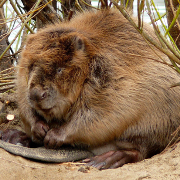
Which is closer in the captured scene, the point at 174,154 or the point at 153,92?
the point at 174,154

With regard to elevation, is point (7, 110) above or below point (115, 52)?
below

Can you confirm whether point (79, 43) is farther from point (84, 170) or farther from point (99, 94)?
point (84, 170)

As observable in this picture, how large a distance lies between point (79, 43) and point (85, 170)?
3.66 ft

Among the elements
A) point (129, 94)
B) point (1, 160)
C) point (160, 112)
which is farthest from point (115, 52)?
point (1, 160)

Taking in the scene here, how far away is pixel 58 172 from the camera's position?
109 inches

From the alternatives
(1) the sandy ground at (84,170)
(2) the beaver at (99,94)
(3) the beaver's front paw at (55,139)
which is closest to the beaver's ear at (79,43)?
(2) the beaver at (99,94)

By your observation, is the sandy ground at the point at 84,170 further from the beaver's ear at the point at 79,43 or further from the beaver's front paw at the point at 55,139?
the beaver's ear at the point at 79,43

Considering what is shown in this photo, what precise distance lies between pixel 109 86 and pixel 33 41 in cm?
82

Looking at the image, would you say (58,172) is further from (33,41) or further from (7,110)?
(7,110)

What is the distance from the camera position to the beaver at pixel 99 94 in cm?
294

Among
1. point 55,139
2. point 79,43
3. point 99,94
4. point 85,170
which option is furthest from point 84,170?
point 79,43

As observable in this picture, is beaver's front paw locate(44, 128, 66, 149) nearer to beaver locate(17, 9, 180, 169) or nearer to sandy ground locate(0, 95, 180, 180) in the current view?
beaver locate(17, 9, 180, 169)

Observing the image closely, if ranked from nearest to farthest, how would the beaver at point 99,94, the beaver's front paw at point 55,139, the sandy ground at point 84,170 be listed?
the sandy ground at point 84,170, the beaver at point 99,94, the beaver's front paw at point 55,139

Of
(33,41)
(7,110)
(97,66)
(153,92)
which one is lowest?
(7,110)
